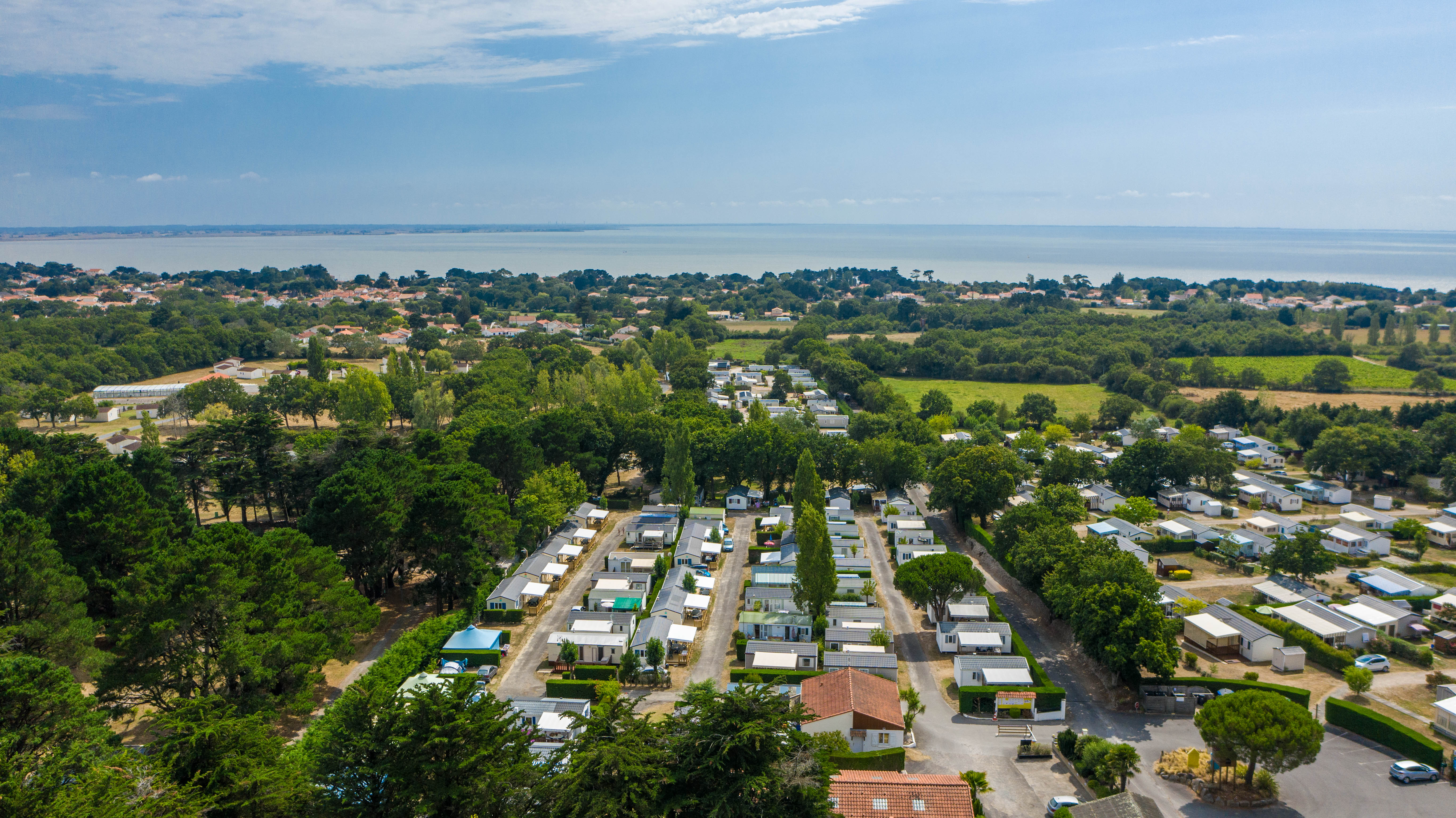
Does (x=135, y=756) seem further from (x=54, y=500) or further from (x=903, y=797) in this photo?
(x=54, y=500)

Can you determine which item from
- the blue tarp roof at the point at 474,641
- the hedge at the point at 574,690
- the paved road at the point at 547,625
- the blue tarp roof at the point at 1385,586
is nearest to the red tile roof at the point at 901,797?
the hedge at the point at 574,690

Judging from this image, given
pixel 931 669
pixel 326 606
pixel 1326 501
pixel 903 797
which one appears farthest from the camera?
pixel 1326 501

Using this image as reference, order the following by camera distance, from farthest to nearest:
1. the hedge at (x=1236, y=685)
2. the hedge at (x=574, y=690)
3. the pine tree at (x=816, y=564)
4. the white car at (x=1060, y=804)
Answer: the pine tree at (x=816, y=564)
the hedge at (x=574, y=690)
the hedge at (x=1236, y=685)
the white car at (x=1060, y=804)

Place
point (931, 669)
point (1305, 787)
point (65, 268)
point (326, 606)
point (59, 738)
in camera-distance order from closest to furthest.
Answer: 1. point (59, 738)
2. point (1305, 787)
3. point (326, 606)
4. point (931, 669)
5. point (65, 268)

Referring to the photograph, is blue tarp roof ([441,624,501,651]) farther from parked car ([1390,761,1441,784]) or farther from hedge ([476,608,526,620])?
parked car ([1390,761,1441,784])

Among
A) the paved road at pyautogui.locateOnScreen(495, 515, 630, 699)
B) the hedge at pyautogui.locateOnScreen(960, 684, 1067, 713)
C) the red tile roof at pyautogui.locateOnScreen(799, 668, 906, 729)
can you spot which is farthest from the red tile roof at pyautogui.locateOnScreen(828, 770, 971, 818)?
the paved road at pyautogui.locateOnScreen(495, 515, 630, 699)

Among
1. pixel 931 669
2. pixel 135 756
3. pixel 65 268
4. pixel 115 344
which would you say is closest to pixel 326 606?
pixel 135 756

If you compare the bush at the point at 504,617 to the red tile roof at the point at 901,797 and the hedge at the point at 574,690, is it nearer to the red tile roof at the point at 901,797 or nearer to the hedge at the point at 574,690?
the hedge at the point at 574,690
